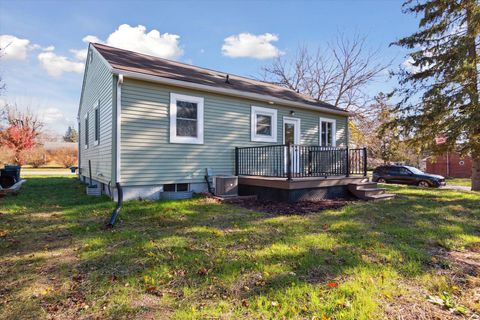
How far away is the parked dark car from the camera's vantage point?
49.2 ft

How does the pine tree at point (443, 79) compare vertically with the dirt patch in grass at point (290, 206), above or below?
above

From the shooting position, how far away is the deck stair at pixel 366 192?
27.2 feet

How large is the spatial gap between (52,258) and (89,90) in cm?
935

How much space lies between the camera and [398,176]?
639 inches

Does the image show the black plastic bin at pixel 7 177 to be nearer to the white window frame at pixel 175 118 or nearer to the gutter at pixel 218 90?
the gutter at pixel 218 90

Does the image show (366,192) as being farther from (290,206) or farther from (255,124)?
(255,124)

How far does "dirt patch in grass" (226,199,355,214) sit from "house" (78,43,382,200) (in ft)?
1.22

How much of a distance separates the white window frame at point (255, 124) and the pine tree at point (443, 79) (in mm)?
5258

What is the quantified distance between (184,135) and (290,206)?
370 cm

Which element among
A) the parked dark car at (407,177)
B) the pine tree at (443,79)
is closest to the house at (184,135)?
the pine tree at (443,79)

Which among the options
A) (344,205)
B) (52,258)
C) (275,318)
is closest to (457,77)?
(344,205)

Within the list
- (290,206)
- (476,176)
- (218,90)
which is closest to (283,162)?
(290,206)

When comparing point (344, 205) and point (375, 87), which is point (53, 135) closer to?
point (375, 87)

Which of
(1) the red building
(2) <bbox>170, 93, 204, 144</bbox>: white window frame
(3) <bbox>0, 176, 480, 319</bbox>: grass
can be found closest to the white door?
(2) <bbox>170, 93, 204, 144</bbox>: white window frame
